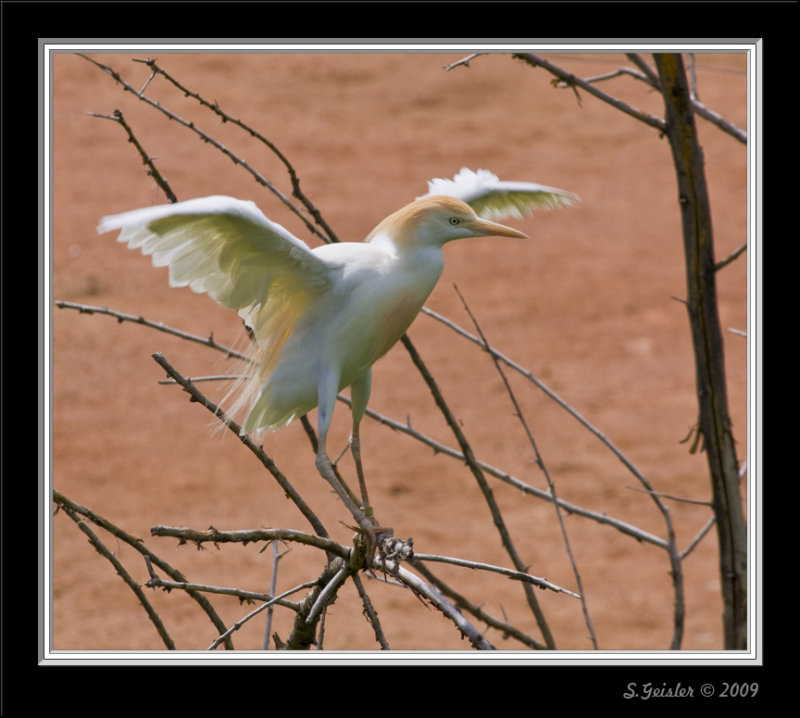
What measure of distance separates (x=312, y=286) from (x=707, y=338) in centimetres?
78

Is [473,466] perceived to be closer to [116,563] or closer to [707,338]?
[707,338]

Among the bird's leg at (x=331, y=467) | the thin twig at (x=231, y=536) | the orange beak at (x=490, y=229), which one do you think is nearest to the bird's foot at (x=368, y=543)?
the bird's leg at (x=331, y=467)

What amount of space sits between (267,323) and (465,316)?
22.6 feet

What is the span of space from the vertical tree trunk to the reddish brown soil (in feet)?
1.59

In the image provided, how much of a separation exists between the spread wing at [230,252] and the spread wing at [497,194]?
504 mm

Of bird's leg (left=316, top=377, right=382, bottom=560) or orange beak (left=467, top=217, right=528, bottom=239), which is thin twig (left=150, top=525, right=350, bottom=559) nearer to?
bird's leg (left=316, top=377, right=382, bottom=560)

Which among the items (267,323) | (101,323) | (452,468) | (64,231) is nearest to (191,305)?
(101,323)

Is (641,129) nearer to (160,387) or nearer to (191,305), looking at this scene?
(191,305)

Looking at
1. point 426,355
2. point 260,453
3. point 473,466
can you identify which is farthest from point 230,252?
point 426,355

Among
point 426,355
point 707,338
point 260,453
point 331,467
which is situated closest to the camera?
point 260,453

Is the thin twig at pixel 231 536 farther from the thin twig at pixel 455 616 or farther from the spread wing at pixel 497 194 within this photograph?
the spread wing at pixel 497 194

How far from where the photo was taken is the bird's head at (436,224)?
2.39 m

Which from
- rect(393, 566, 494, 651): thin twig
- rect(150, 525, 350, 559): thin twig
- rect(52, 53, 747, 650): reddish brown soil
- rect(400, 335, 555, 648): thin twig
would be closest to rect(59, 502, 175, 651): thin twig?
rect(150, 525, 350, 559): thin twig

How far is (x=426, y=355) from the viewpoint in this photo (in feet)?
31.0
